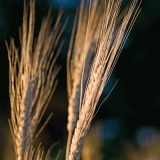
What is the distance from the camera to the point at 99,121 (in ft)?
4.47

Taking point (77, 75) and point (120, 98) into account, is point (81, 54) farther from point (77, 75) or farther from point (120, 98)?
point (120, 98)

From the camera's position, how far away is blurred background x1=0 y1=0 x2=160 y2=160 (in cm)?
129

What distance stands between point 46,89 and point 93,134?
0.40 metres

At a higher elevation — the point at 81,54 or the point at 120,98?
the point at 81,54

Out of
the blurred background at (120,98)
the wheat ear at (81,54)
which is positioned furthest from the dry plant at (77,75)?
the blurred background at (120,98)

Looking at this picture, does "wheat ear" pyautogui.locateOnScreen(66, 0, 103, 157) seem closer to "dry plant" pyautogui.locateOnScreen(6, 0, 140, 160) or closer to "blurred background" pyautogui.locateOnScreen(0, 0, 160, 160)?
"dry plant" pyautogui.locateOnScreen(6, 0, 140, 160)

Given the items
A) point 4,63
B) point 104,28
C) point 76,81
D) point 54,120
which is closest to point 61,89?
Answer: point 54,120

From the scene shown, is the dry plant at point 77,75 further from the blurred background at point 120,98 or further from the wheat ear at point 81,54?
the blurred background at point 120,98

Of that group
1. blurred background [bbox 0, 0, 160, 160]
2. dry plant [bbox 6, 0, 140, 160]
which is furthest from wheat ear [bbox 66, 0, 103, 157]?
blurred background [bbox 0, 0, 160, 160]

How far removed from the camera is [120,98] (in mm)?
1339

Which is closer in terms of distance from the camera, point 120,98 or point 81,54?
point 81,54

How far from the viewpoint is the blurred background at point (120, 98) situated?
1.29 m

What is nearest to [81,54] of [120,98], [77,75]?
[77,75]

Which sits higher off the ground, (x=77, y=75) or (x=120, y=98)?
(x=77, y=75)
